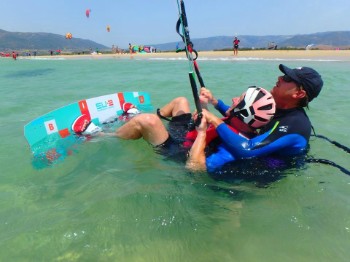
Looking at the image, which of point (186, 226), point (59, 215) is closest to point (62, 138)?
point (59, 215)

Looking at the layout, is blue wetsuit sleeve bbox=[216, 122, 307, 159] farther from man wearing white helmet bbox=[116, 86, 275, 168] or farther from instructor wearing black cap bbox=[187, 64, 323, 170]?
man wearing white helmet bbox=[116, 86, 275, 168]

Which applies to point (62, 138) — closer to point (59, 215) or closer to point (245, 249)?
point (59, 215)

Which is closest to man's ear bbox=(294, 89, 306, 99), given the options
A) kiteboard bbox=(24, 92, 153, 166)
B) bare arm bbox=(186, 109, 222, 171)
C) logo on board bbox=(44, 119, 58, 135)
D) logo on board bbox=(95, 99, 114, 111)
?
bare arm bbox=(186, 109, 222, 171)

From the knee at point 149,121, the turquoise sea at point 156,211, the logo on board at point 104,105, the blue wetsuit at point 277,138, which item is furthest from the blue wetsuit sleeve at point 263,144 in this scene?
the logo on board at point 104,105

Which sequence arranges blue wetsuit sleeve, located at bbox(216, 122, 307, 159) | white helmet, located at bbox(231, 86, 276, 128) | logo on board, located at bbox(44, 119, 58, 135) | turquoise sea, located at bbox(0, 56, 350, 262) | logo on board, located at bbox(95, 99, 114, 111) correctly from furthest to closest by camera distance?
1. logo on board, located at bbox(95, 99, 114, 111)
2. logo on board, located at bbox(44, 119, 58, 135)
3. white helmet, located at bbox(231, 86, 276, 128)
4. blue wetsuit sleeve, located at bbox(216, 122, 307, 159)
5. turquoise sea, located at bbox(0, 56, 350, 262)

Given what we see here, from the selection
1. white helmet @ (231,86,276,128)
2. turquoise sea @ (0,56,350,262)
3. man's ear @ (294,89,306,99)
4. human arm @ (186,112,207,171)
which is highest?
man's ear @ (294,89,306,99)

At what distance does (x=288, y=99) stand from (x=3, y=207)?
3.58 metres

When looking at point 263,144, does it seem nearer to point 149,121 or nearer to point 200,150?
point 200,150

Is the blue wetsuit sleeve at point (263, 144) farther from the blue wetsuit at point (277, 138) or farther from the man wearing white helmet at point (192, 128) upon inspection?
the man wearing white helmet at point (192, 128)

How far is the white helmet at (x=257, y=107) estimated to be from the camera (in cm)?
369

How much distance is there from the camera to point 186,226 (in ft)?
10.7

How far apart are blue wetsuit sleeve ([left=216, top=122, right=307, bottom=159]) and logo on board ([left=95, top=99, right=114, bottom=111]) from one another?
373 cm

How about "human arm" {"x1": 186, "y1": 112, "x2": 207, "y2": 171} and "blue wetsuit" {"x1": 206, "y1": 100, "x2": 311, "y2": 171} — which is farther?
"human arm" {"x1": 186, "y1": 112, "x2": 207, "y2": 171}

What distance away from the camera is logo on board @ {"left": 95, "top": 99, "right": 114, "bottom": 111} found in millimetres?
6785
